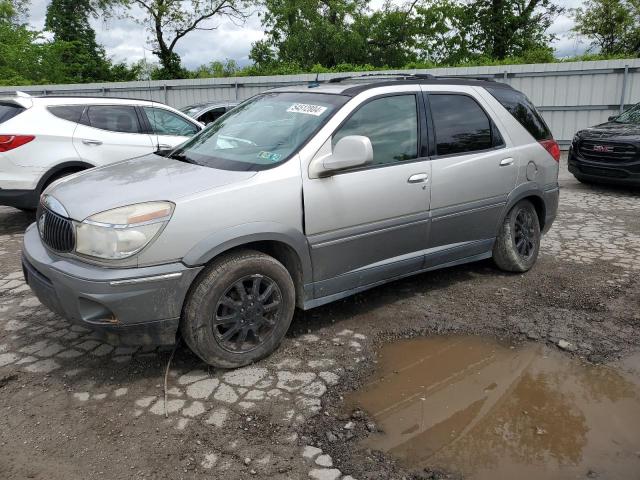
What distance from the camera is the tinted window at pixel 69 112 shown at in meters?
6.70

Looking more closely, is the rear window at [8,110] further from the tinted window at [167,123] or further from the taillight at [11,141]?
the tinted window at [167,123]

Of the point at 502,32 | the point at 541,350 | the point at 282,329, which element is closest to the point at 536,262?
the point at 541,350

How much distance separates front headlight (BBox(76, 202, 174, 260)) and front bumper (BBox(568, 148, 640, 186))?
7954mm

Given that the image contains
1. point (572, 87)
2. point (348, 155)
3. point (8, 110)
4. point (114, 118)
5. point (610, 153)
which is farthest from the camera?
point (572, 87)

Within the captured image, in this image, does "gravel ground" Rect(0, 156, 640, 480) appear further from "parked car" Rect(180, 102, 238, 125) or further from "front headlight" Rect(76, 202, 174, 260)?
"parked car" Rect(180, 102, 238, 125)

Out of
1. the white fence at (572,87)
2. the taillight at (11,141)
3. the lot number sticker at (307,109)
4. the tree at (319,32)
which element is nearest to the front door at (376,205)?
the lot number sticker at (307,109)

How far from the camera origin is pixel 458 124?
14.4ft

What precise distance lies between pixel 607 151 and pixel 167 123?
703 centimetres

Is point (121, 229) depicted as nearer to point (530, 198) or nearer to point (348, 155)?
point (348, 155)

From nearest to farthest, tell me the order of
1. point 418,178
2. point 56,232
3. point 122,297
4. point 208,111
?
point 122,297, point 56,232, point 418,178, point 208,111

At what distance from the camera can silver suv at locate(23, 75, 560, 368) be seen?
9.79 feet

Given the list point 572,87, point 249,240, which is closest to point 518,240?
point 249,240

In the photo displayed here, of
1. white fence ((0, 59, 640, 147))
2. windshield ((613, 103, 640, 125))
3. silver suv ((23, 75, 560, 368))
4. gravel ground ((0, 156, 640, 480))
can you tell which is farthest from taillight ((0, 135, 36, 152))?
windshield ((613, 103, 640, 125))

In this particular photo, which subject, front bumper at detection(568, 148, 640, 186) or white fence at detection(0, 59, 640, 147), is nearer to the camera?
front bumper at detection(568, 148, 640, 186)
